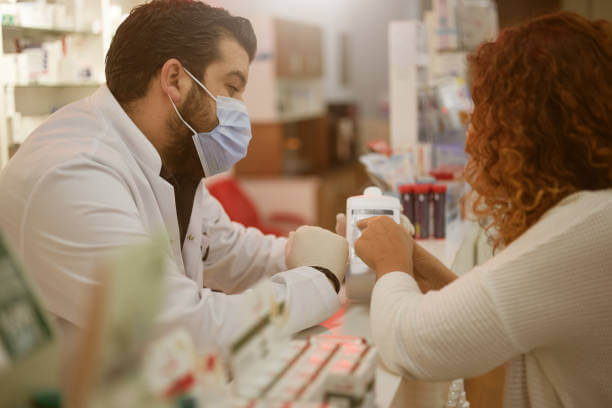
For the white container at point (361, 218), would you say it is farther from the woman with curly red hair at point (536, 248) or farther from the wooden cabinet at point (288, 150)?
the wooden cabinet at point (288, 150)

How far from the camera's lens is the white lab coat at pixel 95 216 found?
4.41 feet

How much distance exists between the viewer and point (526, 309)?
1133 millimetres

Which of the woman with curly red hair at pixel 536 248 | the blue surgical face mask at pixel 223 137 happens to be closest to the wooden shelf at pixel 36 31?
the blue surgical face mask at pixel 223 137

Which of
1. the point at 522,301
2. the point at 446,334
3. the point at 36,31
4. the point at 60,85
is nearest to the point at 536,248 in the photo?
the point at 522,301

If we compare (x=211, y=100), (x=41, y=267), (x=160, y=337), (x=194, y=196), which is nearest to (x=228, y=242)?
(x=194, y=196)

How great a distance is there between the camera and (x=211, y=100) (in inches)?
70.5

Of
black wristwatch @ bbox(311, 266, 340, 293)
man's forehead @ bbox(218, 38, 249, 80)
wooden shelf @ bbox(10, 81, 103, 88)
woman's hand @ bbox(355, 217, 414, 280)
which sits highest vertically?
man's forehead @ bbox(218, 38, 249, 80)

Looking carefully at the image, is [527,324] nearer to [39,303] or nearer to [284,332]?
[284,332]

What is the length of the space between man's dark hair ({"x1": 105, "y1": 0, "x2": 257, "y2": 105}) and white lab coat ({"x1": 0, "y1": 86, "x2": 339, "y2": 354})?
2.7 inches

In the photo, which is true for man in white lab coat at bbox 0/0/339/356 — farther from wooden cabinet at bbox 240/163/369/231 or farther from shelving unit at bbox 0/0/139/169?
wooden cabinet at bbox 240/163/369/231

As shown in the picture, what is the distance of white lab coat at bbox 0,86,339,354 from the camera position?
4.41 feet

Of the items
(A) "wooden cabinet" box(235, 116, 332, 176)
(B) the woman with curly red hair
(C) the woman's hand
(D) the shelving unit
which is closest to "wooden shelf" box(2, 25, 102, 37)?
(D) the shelving unit

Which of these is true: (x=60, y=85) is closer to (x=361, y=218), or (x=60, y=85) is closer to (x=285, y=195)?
(x=361, y=218)

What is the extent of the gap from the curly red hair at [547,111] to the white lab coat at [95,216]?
1.80 ft
